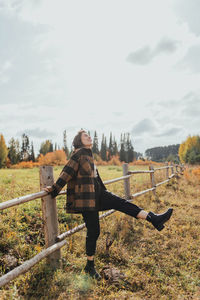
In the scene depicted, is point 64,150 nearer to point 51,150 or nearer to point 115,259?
point 51,150

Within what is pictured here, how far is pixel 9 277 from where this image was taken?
87.5 inches

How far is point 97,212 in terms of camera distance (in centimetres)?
300

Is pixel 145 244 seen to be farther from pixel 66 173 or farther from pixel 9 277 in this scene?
pixel 9 277

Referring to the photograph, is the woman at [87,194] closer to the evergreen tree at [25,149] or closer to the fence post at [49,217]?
the fence post at [49,217]

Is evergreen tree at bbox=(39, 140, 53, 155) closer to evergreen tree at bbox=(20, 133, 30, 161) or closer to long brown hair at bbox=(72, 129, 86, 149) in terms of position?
evergreen tree at bbox=(20, 133, 30, 161)

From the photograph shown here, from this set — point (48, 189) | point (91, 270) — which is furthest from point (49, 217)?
point (91, 270)

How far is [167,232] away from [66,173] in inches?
116

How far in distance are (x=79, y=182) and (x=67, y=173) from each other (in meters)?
0.20

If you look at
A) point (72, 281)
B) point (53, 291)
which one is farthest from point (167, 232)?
point (53, 291)

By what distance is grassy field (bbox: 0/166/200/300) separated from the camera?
2.66 metres

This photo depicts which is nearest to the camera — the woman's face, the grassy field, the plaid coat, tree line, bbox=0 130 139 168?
the grassy field

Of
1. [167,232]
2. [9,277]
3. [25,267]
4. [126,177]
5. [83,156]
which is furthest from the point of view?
[126,177]

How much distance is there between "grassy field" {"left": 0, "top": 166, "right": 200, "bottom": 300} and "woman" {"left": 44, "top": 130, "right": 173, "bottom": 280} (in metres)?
0.36

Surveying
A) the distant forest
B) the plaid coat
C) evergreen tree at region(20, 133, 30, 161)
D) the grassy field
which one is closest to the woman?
the plaid coat
